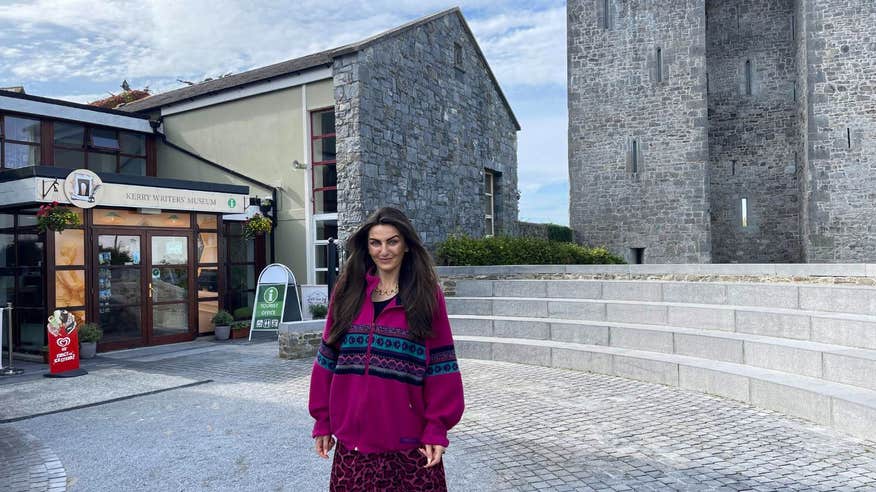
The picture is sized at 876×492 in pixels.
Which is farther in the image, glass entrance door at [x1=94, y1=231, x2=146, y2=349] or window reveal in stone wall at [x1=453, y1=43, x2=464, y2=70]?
window reveal in stone wall at [x1=453, y1=43, x2=464, y2=70]

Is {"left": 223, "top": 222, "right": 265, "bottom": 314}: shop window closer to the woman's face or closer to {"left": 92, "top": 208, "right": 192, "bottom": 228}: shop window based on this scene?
{"left": 92, "top": 208, "right": 192, "bottom": 228}: shop window

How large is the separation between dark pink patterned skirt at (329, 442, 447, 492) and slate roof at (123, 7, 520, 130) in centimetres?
1124

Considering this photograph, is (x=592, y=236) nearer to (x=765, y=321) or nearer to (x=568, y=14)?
(x=568, y=14)

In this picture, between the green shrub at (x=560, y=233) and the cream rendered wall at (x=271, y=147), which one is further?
the green shrub at (x=560, y=233)

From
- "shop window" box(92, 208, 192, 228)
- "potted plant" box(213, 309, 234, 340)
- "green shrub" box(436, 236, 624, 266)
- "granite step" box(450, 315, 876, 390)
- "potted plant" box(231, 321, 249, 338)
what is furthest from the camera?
"green shrub" box(436, 236, 624, 266)

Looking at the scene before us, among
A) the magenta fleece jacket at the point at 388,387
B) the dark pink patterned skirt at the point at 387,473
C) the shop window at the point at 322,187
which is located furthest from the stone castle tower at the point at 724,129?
the dark pink patterned skirt at the point at 387,473

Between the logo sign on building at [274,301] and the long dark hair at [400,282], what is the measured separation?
32.3ft

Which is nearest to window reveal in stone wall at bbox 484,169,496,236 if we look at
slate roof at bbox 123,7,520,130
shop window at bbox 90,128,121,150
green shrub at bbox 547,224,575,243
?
slate roof at bbox 123,7,520,130

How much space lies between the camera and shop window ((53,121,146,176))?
14383 millimetres

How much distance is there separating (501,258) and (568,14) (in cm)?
1377

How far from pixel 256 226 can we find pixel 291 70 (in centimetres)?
360

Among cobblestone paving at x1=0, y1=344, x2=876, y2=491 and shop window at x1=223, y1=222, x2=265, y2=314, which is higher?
shop window at x1=223, y1=222, x2=265, y2=314

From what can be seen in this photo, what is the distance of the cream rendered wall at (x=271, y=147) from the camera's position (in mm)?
13984

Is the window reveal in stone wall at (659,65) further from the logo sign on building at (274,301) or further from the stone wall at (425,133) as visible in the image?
the logo sign on building at (274,301)
